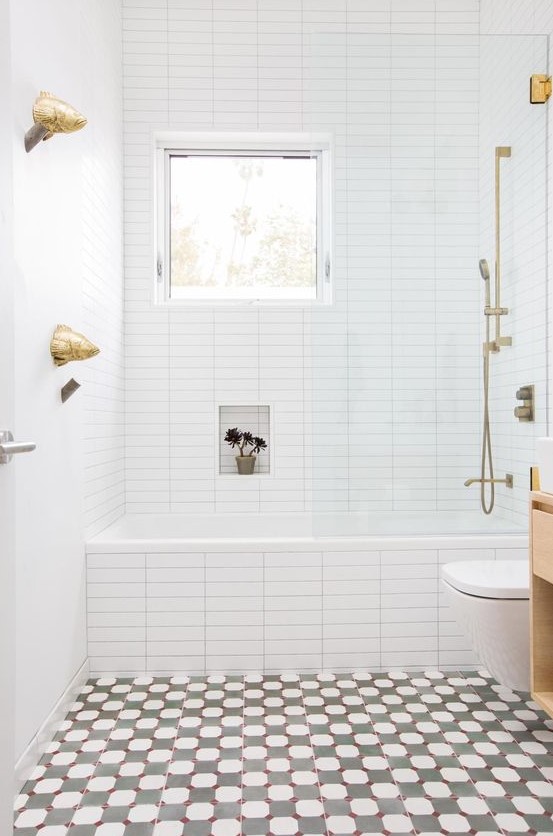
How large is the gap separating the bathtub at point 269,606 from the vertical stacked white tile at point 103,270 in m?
0.34

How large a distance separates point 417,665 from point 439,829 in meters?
1.08

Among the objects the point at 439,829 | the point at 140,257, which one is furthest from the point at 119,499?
the point at 439,829

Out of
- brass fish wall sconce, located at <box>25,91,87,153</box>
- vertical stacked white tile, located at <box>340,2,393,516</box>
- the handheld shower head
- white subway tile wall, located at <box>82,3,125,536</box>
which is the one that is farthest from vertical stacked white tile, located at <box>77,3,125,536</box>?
the handheld shower head

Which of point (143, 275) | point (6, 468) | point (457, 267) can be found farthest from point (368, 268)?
point (6, 468)

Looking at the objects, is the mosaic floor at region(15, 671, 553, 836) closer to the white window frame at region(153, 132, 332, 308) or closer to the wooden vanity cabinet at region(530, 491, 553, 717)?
the wooden vanity cabinet at region(530, 491, 553, 717)

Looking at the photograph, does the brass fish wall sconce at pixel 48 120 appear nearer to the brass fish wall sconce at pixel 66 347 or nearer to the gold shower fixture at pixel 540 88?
the brass fish wall sconce at pixel 66 347

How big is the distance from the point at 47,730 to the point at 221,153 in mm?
2946

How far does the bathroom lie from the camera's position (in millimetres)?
1999

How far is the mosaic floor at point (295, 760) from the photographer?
5.79 ft

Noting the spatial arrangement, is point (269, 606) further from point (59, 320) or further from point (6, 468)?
point (6, 468)

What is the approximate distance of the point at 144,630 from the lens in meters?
2.75

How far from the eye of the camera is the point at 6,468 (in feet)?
4.18

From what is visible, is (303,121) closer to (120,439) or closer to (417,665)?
(120,439)

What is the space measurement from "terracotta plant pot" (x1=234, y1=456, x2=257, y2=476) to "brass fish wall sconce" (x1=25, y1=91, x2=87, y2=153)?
2029mm
